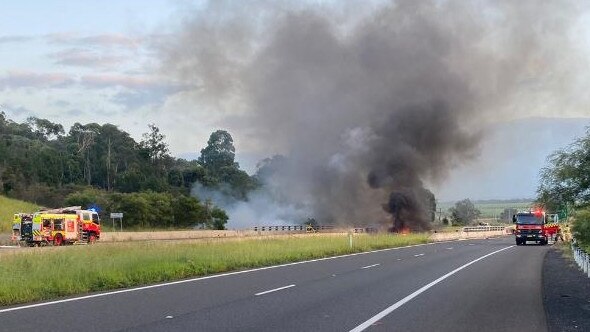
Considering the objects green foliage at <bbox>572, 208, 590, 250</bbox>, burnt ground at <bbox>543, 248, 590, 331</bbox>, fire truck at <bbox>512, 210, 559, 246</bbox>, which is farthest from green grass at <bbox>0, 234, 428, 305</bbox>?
fire truck at <bbox>512, 210, 559, 246</bbox>

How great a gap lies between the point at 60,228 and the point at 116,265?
88.0 feet

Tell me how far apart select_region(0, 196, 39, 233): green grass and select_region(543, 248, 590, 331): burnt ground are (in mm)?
44575

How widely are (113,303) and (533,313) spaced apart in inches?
321

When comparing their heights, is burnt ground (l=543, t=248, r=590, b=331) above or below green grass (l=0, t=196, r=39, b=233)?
below

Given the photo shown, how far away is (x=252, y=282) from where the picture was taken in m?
19.2

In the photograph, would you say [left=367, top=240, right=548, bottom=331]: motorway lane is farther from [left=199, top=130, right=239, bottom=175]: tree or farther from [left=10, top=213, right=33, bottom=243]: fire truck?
[left=199, top=130, right=239, bottom=175]: tree

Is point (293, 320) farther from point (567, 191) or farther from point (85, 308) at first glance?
point (567, 191)

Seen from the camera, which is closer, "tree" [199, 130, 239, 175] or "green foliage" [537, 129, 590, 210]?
"green foliage" [537, 129, 590, 210]

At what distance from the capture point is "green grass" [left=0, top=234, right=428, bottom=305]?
16.0m

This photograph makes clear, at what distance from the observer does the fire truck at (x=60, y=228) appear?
44.0m

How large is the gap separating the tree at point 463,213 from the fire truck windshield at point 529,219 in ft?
268

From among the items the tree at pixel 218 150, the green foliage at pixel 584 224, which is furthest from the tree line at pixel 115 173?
the green foliage at pixel 584 224

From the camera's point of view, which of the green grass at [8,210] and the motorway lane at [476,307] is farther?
the green grass at [8,210]

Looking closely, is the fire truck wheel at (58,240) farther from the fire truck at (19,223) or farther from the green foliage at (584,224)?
the green foliage at (584,224)
